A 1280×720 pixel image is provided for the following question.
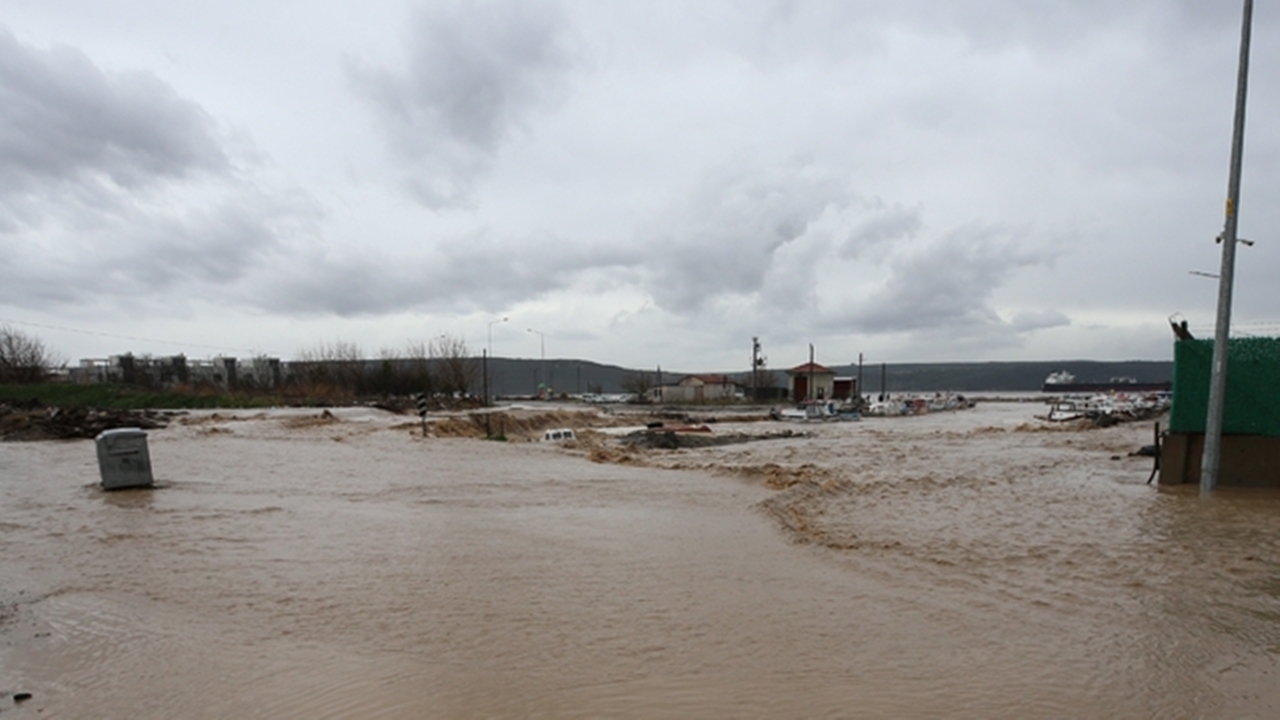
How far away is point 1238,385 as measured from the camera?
1303 cm

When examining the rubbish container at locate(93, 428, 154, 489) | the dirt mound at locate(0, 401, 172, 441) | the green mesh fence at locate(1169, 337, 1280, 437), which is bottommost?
the dirt mound at locate(0, 401, 172, 441)

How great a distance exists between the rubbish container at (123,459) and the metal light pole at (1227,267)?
20092mm

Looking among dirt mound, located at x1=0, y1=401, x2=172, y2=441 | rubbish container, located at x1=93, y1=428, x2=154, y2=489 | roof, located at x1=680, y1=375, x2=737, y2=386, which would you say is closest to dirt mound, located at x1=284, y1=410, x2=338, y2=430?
dirt mound, located at x1=0, y1=401, x2=172, y2=441

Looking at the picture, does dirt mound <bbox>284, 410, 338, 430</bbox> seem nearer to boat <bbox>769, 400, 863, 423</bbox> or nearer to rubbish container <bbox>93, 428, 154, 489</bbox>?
rubbish container <bbox>93, 428, 154, 489</bbox>

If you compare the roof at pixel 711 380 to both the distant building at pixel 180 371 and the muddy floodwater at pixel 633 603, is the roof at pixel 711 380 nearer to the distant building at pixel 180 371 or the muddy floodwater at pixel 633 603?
the distant building at pixel 180 371

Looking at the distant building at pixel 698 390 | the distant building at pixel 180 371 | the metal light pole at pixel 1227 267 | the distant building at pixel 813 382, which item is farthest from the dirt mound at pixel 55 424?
the distant building at pixel 813 382

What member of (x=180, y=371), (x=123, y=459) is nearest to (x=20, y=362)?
(x=180, y=371)

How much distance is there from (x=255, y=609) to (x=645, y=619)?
3.76 metres

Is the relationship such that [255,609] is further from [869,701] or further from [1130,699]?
[1130,699]

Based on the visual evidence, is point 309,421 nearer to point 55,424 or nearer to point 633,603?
point 55,424

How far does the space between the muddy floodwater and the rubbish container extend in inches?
26.7

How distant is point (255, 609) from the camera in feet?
21.9

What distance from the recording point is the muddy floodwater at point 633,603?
4.71m

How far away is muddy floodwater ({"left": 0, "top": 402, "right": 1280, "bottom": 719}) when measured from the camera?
4.71 m
